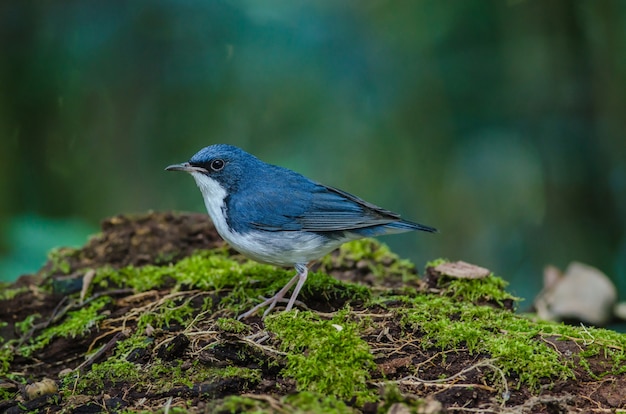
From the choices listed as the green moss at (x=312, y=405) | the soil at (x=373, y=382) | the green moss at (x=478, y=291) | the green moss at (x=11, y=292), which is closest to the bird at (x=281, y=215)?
the soil at (x=373, y=382)

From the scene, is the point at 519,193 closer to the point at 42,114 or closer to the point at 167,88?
the point at 167,88

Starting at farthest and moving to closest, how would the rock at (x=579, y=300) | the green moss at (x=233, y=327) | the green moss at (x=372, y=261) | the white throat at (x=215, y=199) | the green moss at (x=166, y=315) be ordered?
1. the rock at (x=579, y=300)
2. the green moss at (x=372, y=261)
3. the white throat at (x=215, y=199)
4. the green moss at (x=166, y=315)
5. the green moss at (x=233, y=327)

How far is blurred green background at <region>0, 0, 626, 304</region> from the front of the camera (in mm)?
7582

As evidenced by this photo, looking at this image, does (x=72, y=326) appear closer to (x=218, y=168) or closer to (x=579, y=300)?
(x=218, y=168)

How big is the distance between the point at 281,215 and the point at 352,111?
3722 millimetres

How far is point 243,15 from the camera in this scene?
→ 766 centimetres

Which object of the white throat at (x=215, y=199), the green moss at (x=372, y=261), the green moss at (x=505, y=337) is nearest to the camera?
the green moss at (x=505, y=337)

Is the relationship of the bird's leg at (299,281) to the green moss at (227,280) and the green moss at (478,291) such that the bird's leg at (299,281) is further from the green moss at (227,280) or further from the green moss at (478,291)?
the green moss at (478,291)

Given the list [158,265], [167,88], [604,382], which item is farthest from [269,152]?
[604,382]

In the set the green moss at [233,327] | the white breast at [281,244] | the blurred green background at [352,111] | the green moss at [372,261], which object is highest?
the blurred green background at [352,111]

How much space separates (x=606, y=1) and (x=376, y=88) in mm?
2703

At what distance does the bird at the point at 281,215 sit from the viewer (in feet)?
13.7

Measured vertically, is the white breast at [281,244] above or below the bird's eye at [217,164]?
below

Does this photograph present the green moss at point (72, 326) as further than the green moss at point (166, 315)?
Yes
